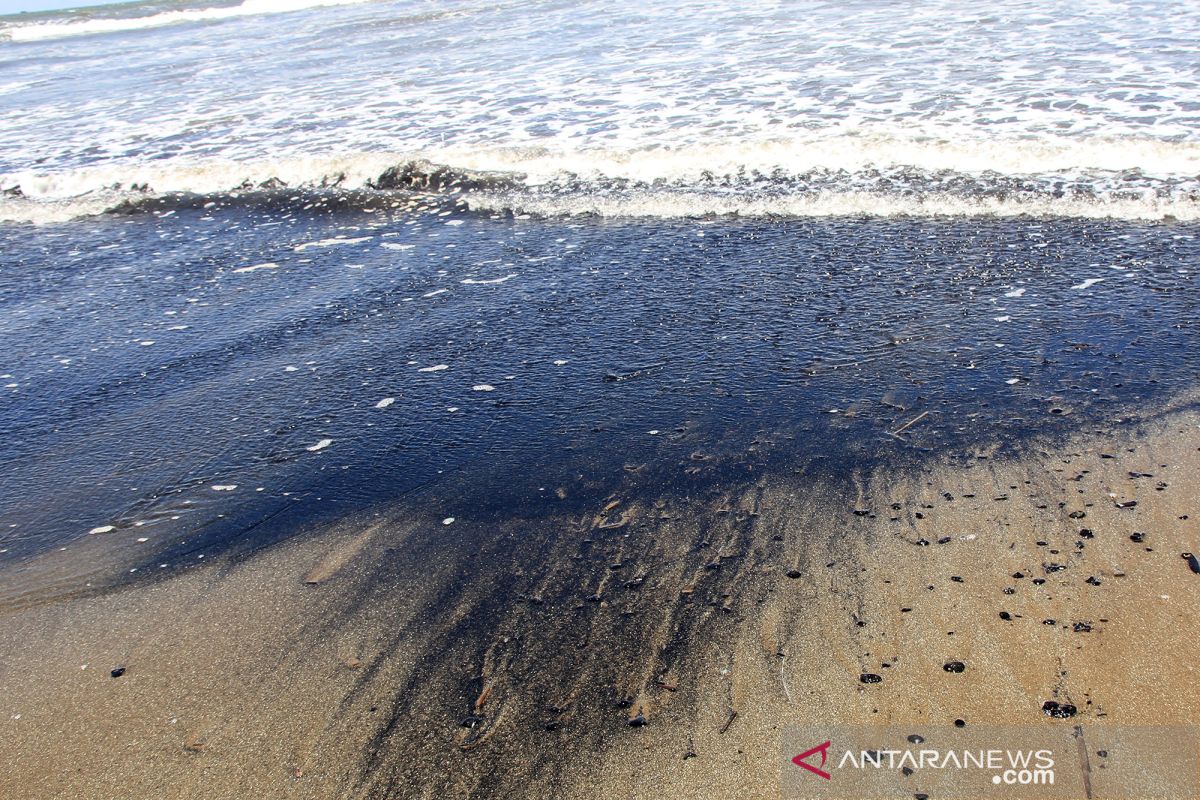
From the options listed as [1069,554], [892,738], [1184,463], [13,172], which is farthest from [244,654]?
[13,172]

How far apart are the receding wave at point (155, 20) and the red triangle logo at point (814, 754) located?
37.8m

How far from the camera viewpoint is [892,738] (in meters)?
3.01

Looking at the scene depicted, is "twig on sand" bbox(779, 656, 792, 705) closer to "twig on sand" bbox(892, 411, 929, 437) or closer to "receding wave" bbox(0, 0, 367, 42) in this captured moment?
"twig on sand" bbox(892, 411, 929, 437)

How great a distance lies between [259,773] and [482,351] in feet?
12.0

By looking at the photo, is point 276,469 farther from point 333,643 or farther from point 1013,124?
point 1013,124

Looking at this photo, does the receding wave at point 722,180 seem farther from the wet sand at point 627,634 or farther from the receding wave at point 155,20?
the receding wave at point 155,20

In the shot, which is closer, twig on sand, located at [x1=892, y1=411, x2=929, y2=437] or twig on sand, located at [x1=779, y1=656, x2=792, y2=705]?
twig on sand, located at [x1=779, y1=656, x2=792, y2=705]

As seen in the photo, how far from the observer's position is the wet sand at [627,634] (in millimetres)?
3104

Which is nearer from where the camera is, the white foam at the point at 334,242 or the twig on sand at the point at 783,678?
the twig on sand at the point at 783,678

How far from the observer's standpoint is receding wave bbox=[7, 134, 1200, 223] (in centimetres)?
827

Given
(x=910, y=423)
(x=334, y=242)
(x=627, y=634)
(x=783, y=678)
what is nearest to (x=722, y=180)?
(x=334, y=242)

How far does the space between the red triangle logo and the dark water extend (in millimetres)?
1772

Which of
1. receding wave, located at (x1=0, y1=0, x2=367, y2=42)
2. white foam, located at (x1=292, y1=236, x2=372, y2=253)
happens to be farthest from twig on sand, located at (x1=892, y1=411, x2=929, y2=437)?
receding wave, located at (x1=0, y1=0, x2=367, y2=42)

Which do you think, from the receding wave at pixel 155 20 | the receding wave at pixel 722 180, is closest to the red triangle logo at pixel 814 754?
the receding wave at pixel 722 180
